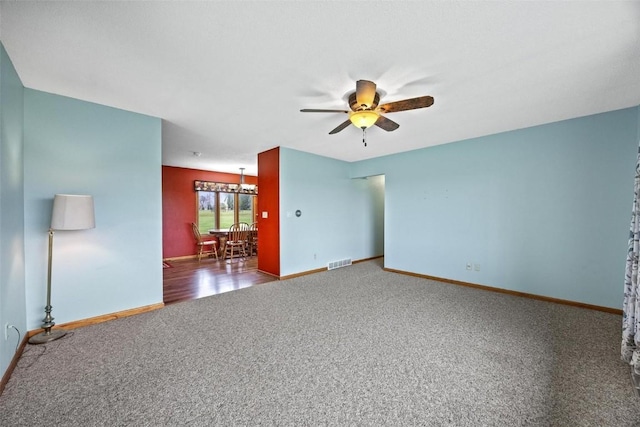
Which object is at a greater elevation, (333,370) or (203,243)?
(203,243)

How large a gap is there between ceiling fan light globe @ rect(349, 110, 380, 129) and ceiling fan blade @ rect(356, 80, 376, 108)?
0.35 ft

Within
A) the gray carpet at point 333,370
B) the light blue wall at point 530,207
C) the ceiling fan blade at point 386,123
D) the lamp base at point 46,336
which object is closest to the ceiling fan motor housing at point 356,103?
the ceiling fan blade at point 386,123

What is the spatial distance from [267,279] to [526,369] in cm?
377

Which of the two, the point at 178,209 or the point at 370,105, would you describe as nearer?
the point at 370,105

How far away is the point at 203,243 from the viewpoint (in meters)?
6.64

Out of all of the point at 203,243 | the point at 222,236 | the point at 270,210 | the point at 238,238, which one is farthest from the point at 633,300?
the point at 203,243

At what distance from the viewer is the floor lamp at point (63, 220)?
2391 millimetres

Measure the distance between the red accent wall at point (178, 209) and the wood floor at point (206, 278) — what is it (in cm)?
52

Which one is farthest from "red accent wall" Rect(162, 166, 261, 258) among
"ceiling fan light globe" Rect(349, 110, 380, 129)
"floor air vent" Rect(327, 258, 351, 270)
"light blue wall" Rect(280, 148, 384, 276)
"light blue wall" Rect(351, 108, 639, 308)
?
"ceiling fan light globe" Rect(349, 110, 380, 129)

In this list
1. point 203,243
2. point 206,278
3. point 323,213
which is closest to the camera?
point 206,278

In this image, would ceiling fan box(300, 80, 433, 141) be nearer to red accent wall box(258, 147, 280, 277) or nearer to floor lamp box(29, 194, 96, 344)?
floor lamp box(29, 194, 96, 344)

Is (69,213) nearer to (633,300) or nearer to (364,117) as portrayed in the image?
(364,117)

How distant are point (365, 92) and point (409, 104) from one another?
45 centimetres

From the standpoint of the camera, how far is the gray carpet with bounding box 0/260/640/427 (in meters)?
1.54
